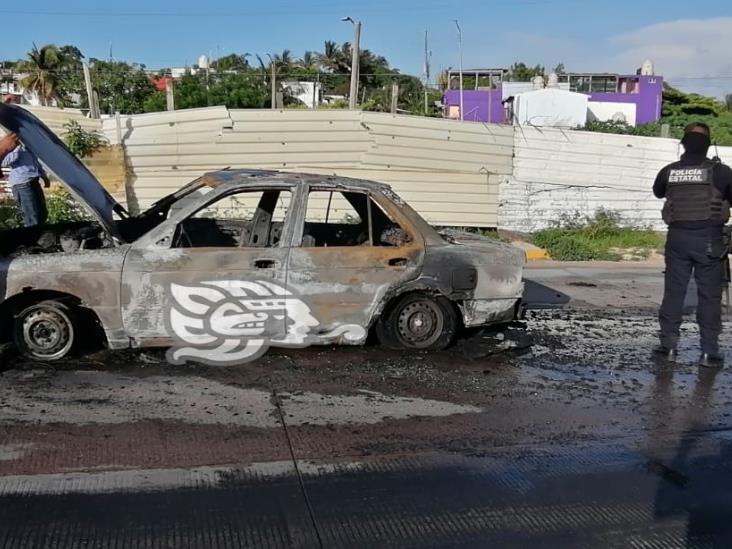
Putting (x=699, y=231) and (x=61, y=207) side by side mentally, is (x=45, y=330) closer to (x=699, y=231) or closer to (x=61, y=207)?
(x=699, y=231)

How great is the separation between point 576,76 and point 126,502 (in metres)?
62.9

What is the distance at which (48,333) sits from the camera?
562cm

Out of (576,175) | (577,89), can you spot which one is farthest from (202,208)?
(577,89)

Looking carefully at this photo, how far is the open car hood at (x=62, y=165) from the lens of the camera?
6.01 metres

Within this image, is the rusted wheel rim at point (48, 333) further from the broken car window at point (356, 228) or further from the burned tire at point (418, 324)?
the burned tire at point (418, 324)

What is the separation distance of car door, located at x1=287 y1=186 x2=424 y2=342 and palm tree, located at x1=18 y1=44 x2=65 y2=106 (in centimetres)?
4704

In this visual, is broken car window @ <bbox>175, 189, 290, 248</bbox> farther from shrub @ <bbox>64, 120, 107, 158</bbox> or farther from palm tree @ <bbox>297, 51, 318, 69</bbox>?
palm tree @ <bbox>297, 51, 318, 69</bbox>

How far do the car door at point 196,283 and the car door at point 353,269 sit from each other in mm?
179

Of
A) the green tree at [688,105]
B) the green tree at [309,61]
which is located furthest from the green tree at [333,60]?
the green tree at [688,105]

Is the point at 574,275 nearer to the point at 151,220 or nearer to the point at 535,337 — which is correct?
the point at 535,337

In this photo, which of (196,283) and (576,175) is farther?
(576,175)

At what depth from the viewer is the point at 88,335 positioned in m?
6.20

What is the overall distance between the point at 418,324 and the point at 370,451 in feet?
6.84

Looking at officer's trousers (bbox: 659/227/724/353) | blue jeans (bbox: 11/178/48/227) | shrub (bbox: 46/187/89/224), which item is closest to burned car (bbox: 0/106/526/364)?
officer's trousers (bbox: 659/227/724/353)
